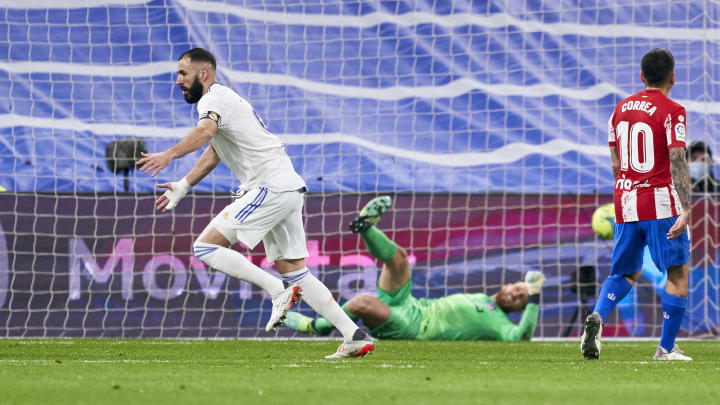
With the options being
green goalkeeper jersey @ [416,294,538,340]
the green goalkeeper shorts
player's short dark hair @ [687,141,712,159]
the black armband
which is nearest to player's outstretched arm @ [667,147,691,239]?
the black armband

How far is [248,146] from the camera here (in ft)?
21.7

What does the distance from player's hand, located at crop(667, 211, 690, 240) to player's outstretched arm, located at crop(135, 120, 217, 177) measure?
103 inches

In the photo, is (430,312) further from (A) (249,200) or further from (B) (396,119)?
(A) (249,200)

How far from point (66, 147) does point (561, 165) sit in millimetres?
4955

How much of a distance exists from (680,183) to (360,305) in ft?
12.3

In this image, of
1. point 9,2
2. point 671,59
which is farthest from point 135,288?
point 671,59

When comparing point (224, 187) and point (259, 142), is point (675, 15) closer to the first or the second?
point (224, 187)

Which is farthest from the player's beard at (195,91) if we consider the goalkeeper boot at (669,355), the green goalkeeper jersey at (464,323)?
the green goalkeeper jersey at (464,323)

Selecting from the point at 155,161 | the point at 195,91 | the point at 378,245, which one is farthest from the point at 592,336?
the point at 378,245

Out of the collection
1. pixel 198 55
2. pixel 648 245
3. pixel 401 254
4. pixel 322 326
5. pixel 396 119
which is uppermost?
pixel 396 119

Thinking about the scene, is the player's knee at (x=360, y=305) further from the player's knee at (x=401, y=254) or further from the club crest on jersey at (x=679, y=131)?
the club crest on jersey at (x=679, y=131)

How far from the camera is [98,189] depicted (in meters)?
10.7

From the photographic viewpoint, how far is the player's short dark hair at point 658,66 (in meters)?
6.54

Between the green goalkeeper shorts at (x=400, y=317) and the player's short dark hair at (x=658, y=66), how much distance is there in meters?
3.70
